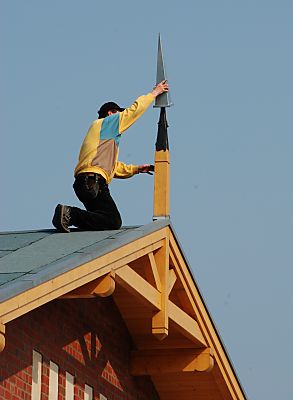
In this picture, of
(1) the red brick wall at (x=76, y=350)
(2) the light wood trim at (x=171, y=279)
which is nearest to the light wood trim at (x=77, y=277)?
(2) the light wood trim at (x=171, y=279)

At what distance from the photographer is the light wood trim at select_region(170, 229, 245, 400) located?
45.9 ft

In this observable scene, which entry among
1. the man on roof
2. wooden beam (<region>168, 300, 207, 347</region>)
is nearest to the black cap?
the man on roof

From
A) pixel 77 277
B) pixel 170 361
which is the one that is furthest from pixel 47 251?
pixel 170 361

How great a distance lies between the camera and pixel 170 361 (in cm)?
1512

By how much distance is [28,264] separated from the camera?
11227mm

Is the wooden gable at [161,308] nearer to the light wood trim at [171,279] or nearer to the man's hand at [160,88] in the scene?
the light wood trim at [171,279]

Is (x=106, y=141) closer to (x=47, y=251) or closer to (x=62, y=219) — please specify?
(x=62, y=219)

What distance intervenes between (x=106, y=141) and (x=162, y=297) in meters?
1.74

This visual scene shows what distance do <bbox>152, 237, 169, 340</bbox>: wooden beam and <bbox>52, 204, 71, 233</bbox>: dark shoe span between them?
99 cm

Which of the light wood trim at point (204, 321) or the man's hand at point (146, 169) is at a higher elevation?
the man's hand at point (146, 169)

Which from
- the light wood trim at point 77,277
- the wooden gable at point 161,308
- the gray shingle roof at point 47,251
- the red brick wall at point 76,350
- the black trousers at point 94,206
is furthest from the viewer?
the black trousers at point 94,206

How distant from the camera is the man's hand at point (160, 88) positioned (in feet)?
45.6

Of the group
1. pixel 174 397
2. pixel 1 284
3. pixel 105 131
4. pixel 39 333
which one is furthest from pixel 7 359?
pixel 174 397

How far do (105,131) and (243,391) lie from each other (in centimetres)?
426
